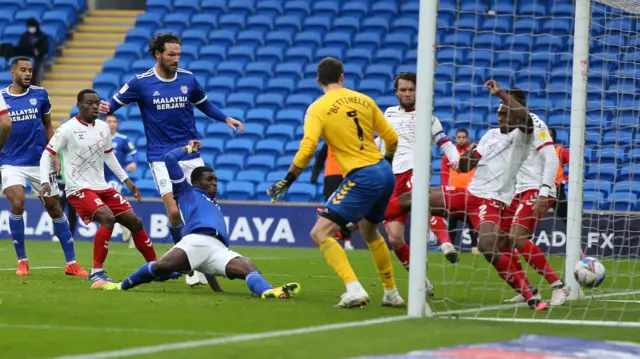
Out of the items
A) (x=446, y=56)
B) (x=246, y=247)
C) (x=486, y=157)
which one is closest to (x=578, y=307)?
(x=486, y=157)

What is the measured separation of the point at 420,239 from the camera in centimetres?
836

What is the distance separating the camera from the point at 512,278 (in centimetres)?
958

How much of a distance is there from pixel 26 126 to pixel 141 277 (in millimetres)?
3683

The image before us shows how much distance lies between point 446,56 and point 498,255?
14.1 metres

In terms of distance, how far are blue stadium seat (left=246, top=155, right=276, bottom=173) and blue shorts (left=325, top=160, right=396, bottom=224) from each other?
1287cm

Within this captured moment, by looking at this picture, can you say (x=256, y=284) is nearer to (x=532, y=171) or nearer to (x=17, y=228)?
(x=532, y=171)

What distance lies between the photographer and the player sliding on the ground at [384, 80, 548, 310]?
959 centimetres

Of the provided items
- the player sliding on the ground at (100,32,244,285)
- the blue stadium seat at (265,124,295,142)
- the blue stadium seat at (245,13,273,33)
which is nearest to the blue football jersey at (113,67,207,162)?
the player sliding on the ground at (100,32,244,285)

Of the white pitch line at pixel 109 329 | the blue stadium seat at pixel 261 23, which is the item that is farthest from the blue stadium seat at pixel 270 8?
the white pitch line at pixel 109 329

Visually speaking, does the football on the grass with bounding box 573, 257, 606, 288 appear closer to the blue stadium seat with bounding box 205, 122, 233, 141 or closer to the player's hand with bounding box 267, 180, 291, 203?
the player's hand with bounding box 267, 180, 291, 203

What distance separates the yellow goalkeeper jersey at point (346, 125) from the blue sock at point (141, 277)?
194cm

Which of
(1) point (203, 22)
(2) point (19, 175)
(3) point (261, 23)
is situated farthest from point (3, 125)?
(1) point (203, 22)

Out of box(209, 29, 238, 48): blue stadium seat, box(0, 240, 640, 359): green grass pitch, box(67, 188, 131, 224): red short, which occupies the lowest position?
box(0, 240, 640, 359): green grass pitch

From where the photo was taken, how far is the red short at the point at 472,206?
992cm
